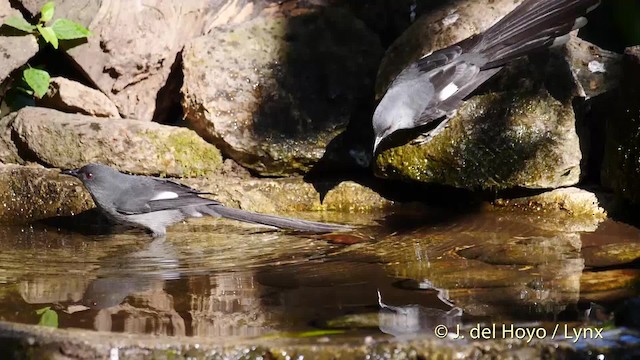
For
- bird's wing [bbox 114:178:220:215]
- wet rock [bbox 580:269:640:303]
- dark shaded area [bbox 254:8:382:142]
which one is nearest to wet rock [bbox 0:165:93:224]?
bird's wing [bbox 114:178:220:215]

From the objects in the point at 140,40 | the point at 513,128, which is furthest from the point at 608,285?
the point at 140,40

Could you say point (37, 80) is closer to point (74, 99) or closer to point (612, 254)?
point (74, 99)


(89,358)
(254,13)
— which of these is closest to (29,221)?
(254,13)

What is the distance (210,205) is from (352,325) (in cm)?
278

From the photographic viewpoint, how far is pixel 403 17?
24.0 ft

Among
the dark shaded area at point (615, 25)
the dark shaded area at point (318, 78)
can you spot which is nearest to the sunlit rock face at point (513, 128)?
the dark shaded area at point (318, 78)

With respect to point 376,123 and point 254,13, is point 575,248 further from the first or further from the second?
point 254,13

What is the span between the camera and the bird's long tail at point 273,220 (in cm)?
577

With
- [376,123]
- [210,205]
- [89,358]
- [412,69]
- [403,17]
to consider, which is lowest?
[89,358]

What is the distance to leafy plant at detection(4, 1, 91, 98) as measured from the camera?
6602mm

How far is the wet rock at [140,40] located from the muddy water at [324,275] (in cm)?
137

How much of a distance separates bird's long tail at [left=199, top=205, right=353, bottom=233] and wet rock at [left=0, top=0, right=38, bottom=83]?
184 centimetres

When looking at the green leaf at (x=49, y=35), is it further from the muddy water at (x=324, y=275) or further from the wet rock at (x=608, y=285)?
the wet rock at (x=608, y=285)

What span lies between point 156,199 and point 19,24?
176cm
